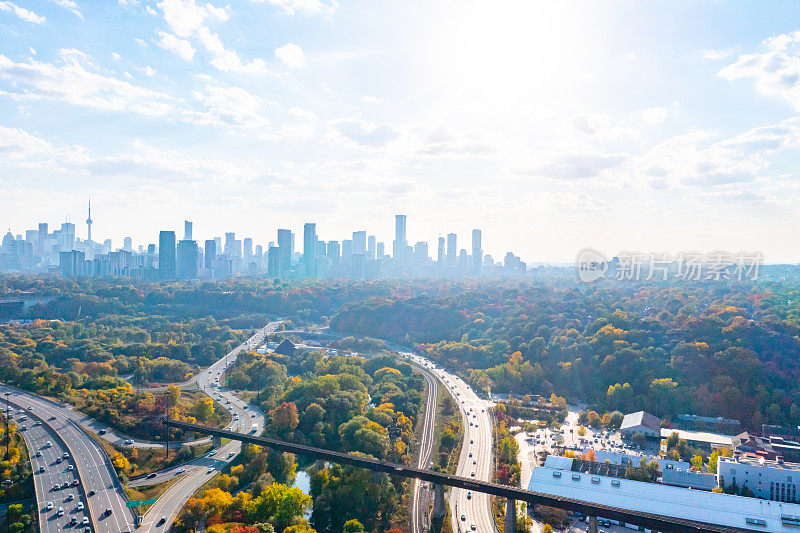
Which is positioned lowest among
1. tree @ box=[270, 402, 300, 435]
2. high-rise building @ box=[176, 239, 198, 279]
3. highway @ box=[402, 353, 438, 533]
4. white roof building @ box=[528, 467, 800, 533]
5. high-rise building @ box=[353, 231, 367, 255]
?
highway @ box=[402, 353, 438, 533]

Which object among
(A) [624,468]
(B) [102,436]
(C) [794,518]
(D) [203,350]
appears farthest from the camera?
(D) [203,350]

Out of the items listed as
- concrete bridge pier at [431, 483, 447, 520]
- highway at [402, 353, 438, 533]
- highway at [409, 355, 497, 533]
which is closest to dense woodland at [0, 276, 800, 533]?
highway at [402, 353, 438, 533]

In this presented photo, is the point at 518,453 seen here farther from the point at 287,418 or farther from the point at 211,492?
the point at 211,492

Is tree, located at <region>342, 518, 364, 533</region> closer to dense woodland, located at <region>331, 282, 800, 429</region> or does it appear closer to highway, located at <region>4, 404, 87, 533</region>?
highway, located at <region>4, 404, 87, 533</region>

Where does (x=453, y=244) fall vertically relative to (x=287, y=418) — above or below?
above

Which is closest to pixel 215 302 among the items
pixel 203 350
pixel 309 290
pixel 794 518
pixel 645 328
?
pixel 309 290

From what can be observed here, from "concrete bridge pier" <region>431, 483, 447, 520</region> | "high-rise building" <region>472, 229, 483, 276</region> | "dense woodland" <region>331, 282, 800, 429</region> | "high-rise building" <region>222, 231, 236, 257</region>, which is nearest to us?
"concrete bridge pier" <region>431, 483, 447, 520</region>
